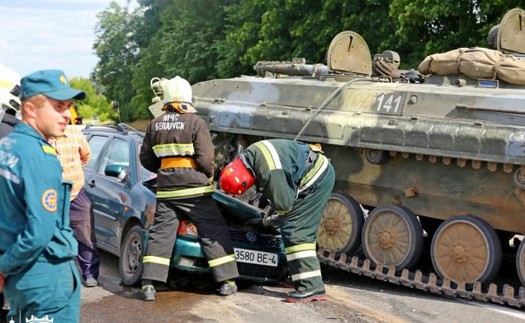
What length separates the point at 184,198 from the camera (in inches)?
301

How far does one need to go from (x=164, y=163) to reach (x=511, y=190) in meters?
3.42

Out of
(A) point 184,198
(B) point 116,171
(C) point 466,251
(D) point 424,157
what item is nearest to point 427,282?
(C) point 466,251

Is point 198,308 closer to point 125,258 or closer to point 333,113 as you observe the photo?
point 125,258

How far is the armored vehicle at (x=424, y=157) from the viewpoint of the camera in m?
8.10

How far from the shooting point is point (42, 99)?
3916mm

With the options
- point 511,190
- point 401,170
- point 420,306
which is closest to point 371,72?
point 401,170

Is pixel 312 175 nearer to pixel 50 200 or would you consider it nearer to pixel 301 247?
pixel 301 247

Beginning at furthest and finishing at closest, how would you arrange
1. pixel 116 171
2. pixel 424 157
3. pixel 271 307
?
pixel 424 157 → pixel 116 171 → pixel 271 307

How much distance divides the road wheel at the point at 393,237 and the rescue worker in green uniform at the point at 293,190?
4.38 feet

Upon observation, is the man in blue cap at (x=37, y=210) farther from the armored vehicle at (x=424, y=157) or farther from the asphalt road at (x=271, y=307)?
A: the armored vehicle at (x=424, y=157)

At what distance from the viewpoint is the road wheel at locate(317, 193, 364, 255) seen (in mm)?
9203

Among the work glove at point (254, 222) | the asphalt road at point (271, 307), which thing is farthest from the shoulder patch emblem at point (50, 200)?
the work glove at point (254, 222)

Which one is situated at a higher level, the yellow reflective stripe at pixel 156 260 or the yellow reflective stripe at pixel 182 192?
the yellow reflective stripe at pixel 182 192

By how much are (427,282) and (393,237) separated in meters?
0.71
